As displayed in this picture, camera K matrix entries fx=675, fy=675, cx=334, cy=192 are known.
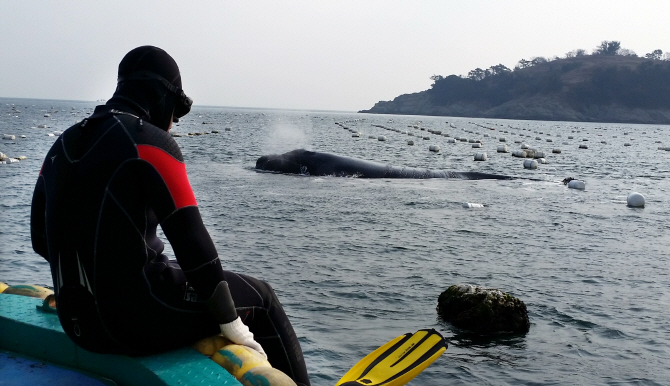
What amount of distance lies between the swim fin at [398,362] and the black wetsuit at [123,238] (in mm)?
1254

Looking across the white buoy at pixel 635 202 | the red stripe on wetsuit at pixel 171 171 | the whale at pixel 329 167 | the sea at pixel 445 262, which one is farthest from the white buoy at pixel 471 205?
the red stripe on wetsuit at pixel 171 171

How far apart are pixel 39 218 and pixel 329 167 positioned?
77.3ft

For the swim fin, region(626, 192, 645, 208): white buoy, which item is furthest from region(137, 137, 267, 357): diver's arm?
region(626, 192, 645, 208): white buoy

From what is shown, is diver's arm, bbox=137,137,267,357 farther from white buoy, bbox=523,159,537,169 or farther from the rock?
white buoy, bbox=523,159,537,169

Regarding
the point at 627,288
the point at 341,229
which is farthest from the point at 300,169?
the point at 627,288

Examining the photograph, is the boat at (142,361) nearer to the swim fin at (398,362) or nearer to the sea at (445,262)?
the swim fin at (398,362)

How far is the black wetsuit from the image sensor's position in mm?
3271

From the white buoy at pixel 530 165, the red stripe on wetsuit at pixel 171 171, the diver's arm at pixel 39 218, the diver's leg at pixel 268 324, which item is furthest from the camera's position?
the white buoy at pixel 530 165

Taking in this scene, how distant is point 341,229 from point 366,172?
11.4 meters

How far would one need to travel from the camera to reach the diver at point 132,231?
3.28 metres

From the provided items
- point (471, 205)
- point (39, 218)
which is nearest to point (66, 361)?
point (39, 218)

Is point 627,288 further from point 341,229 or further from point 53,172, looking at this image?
point 53,172

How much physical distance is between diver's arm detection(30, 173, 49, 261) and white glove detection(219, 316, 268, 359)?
3.71 ft

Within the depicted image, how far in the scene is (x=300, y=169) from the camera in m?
27.2
